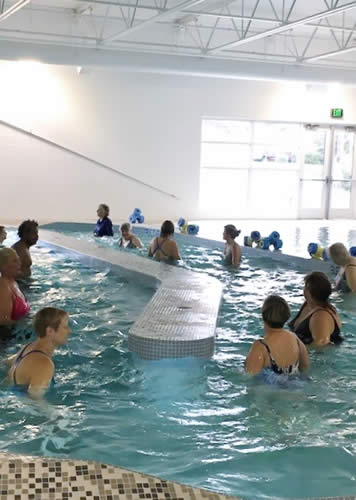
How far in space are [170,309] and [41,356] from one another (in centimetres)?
231

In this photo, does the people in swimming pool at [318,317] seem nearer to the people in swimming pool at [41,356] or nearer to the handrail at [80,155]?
the people in swimming pool at [41,356]

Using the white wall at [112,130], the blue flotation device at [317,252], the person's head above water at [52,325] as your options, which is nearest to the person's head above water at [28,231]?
Answer: the person's head above water at [52,325]

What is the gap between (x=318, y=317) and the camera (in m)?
5.27

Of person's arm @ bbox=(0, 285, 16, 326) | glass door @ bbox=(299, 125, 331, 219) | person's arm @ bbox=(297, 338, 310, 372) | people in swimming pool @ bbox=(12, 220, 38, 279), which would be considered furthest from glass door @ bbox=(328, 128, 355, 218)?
person's arm @ bbox=(297, 338, 310, 372)

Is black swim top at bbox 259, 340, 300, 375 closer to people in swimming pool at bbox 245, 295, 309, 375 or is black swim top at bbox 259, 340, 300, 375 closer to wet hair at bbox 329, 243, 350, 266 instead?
people in swimming pool at bbox 245, 295, 309, 375

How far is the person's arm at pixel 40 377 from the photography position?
4004mm

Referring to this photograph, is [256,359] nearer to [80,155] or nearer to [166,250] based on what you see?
[166,250]

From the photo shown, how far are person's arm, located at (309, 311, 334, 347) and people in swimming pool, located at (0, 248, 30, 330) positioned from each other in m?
2.53

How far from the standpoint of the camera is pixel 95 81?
17.1 metres

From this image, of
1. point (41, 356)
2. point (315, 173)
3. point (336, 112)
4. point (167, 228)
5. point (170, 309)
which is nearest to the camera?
point (41, 356)

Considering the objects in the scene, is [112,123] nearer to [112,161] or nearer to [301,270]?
[112,161]

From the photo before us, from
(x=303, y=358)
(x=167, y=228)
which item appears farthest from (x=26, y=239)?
(x=303, y=358)

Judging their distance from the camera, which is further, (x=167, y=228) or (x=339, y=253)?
(x=167, y=228)

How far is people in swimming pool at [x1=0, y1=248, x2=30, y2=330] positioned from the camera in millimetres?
5652
